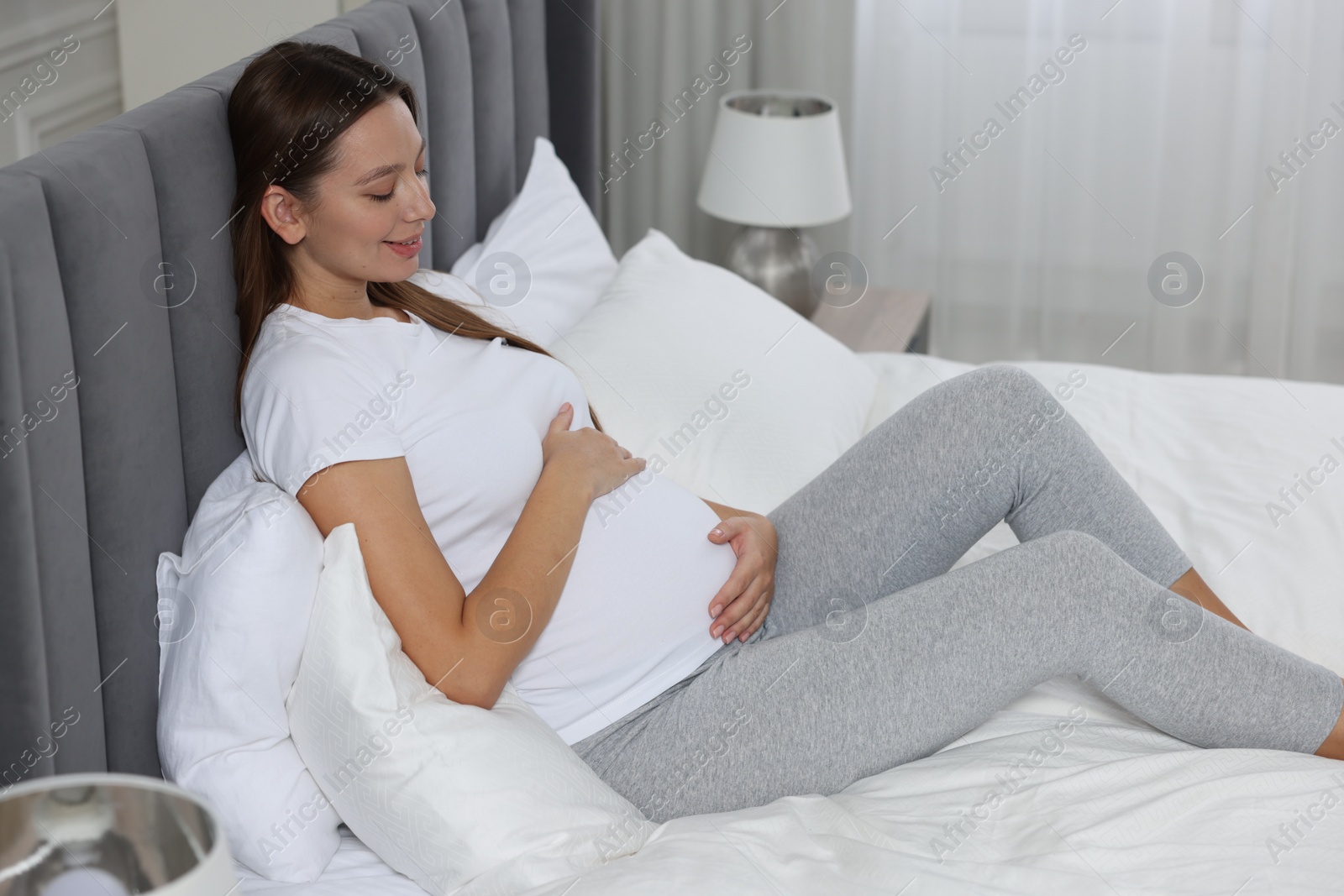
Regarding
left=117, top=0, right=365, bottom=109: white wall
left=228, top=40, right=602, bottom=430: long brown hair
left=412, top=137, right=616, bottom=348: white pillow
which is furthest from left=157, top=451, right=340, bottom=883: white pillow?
left=117, top=0, right=365, bottom=109: white wall

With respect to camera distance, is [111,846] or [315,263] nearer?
[111,846]

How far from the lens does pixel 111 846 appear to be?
61cm

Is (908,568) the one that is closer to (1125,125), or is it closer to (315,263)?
(315,263)

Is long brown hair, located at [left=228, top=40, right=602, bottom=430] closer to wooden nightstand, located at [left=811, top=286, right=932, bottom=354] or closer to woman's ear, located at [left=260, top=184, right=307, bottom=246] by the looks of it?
woman's ear, located at [left=260, top=184, right=307, bottom=246]

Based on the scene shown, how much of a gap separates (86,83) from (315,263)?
Answer: 2.72 ft

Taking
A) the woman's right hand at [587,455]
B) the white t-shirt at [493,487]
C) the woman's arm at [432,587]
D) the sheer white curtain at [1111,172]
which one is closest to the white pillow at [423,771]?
the woman's arm at [432,587]

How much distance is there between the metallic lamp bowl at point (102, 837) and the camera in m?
0.59

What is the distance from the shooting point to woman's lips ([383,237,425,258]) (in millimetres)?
1158

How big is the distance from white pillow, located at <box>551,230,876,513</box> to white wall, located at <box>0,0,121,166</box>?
2.51 feet

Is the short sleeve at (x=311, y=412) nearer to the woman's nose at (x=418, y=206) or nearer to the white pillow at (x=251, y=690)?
the white pillow at (x=251, y=690)

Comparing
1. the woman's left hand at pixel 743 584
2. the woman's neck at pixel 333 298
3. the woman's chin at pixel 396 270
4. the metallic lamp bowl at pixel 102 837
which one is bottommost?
the woman's left hand at pixel 743 584

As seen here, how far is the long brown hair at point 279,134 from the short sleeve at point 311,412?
0.20 feet

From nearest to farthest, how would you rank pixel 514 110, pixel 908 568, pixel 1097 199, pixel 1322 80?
pixel 908 568 < pixel 514 110 < pixel 1322 80 < pixel 1097 199

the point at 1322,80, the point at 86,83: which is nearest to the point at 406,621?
the point at 86,83
